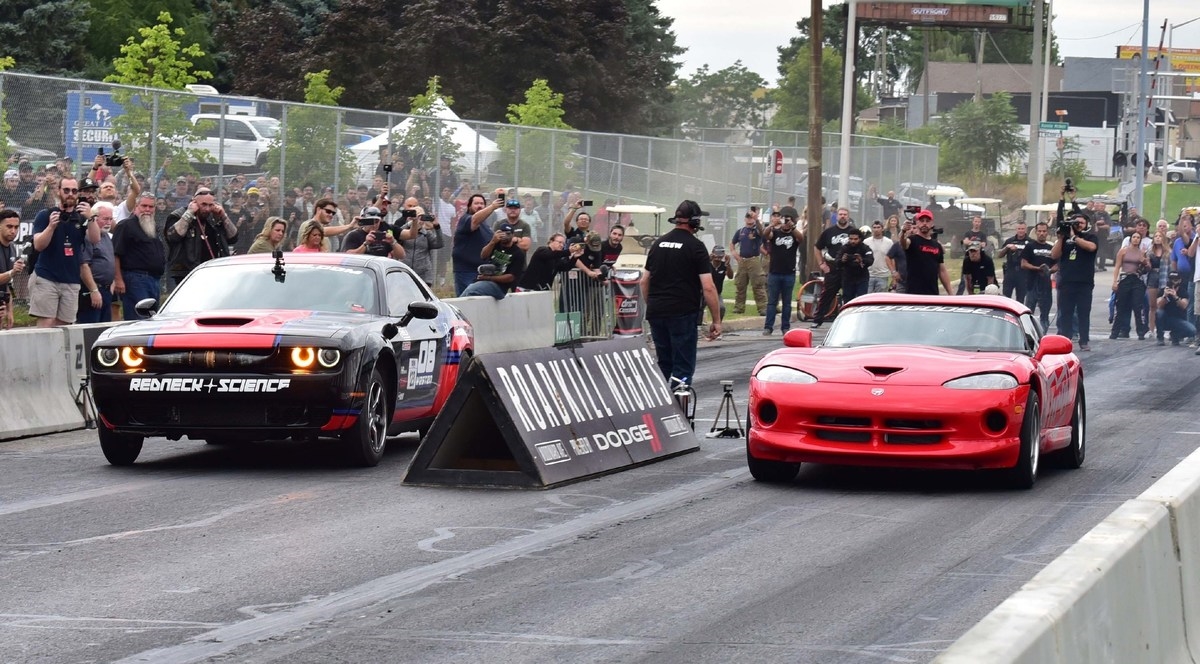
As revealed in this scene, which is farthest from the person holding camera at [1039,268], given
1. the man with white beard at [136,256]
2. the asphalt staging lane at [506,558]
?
the man with white beard at [136,256]

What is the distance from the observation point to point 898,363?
37.4 ft

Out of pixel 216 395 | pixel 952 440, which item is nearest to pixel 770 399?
pixel 952 440

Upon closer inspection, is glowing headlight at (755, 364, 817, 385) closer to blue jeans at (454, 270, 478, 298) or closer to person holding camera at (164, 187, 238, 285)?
person holding camera at (164, 187, 238, 285)

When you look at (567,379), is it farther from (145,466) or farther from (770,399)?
(145,466)

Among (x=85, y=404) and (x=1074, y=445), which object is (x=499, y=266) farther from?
(x=1074, y=445)

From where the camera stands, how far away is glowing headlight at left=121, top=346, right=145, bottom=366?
1169 centimetres

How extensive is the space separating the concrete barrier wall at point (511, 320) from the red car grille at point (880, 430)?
9.47m

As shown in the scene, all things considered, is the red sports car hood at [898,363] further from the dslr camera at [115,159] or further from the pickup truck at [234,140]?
the pickup truck at [234,140]

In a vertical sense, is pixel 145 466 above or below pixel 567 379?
below

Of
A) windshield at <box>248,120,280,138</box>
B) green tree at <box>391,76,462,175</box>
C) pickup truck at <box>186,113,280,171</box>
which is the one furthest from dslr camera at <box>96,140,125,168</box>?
green tree at <box>391,76,462,175</box>

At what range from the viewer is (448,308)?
14.3m

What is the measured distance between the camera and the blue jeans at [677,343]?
14906mm

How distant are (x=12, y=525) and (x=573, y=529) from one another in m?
3.00

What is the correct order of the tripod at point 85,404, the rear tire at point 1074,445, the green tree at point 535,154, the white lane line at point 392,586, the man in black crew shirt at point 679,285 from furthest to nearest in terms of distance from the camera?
the green tree at point 535,154 → the tripod at point 85,404 → the man in black crew shirt at point 679,285 → the rear tire at point 1074,445 → the white lane line at point 392,586
